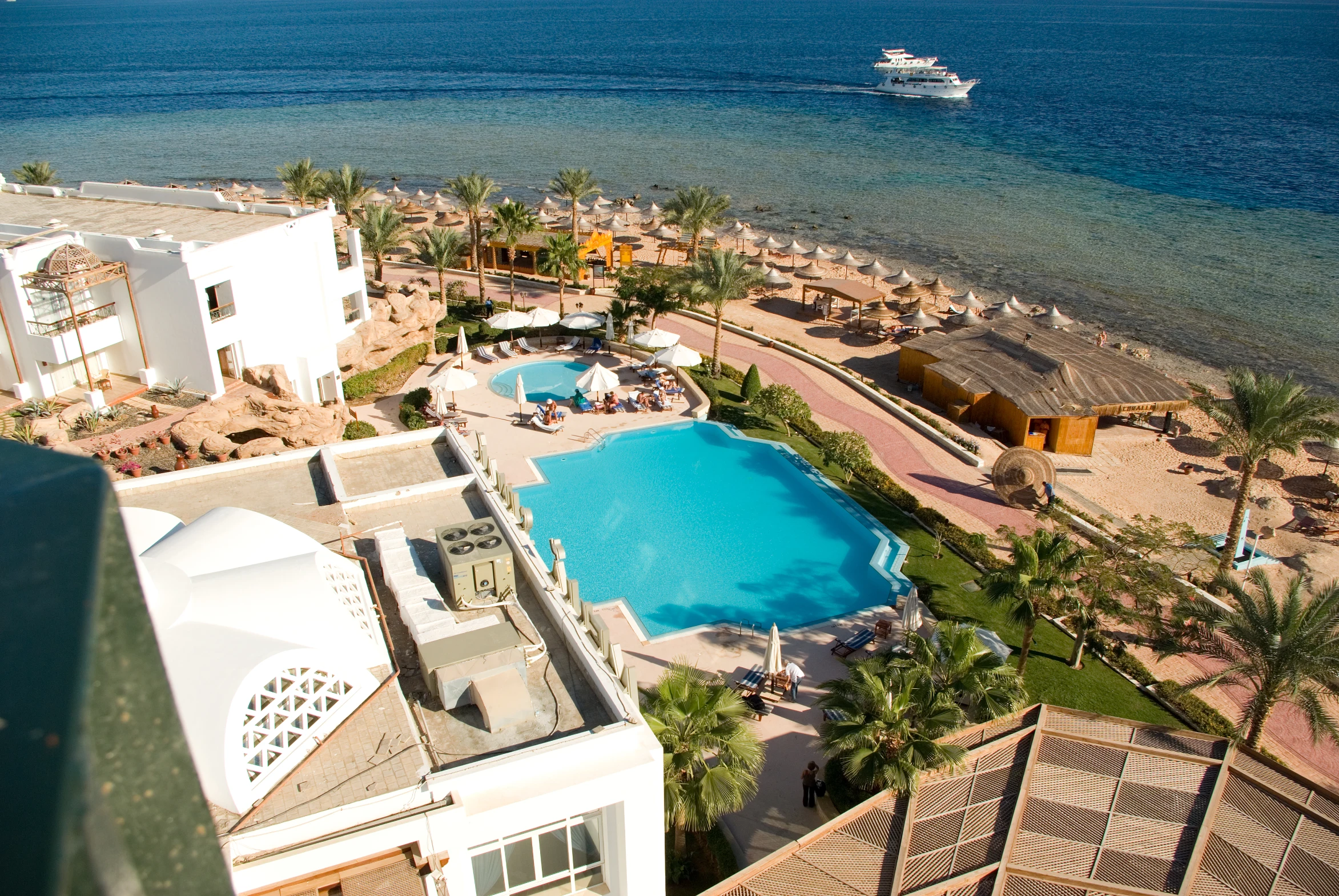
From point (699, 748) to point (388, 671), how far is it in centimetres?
504

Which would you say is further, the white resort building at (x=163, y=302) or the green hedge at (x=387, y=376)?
the green hedge at (x=387, y=376)

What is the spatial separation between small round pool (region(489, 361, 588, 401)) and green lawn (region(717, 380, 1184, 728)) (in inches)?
460

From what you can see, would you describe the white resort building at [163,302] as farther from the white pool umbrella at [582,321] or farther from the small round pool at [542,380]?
the white pool umbrella at [582,321]

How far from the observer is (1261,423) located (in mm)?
26562

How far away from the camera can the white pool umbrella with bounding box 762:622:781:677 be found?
71.2 ft

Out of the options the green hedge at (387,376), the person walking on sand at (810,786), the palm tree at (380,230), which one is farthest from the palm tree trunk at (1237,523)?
the palm tree at (380,230)

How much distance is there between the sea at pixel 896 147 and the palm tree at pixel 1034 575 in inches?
1336

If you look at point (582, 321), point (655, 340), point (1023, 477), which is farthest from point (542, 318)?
point (1023, 477)

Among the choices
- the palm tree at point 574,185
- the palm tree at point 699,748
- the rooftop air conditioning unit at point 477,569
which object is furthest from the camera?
the palm tree at point 574,185

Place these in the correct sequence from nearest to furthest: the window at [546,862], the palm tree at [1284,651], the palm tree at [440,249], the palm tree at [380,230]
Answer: the window at [546,862] → the palm tree at [1284,651] → the palm tree at [440,249] → the palm tree at [380,230]

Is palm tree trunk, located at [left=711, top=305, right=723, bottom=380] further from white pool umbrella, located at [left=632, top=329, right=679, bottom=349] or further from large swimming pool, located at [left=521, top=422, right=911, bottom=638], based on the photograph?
large swimming pool, located at [left=521, top=422, right=911, bottom=638]

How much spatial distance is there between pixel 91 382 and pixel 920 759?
28.9 meters

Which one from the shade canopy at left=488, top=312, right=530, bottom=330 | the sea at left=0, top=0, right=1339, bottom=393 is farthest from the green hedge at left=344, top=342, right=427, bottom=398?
the sea at left=0, top=0, right=1339, bottom=393

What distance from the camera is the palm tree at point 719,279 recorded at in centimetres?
3731
